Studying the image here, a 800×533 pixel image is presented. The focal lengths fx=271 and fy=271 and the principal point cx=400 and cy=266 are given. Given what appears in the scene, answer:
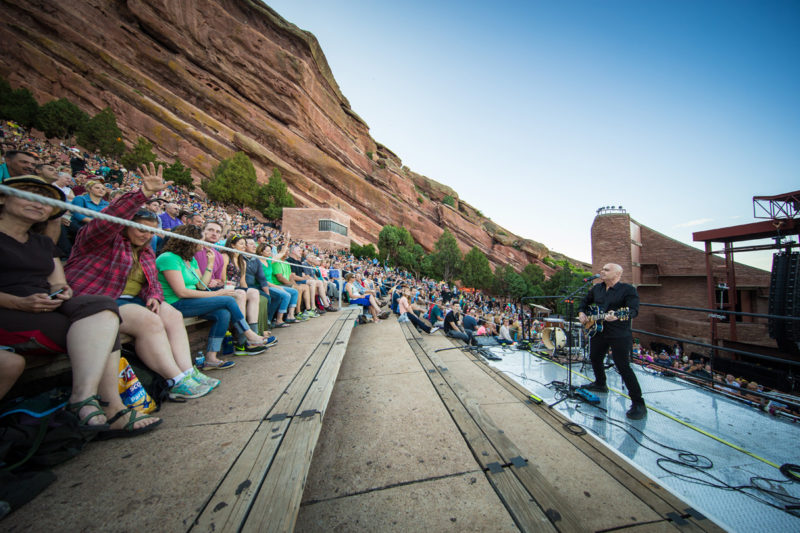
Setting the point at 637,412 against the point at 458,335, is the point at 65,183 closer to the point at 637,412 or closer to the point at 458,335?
the point at 458,335

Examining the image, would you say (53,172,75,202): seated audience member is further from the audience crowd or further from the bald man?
the bald man

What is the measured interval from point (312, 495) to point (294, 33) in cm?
5566

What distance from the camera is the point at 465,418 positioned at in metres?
2.12

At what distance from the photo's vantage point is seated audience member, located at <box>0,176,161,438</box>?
1412 millimetres

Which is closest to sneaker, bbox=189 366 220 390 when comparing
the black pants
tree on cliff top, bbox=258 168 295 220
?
the black pants

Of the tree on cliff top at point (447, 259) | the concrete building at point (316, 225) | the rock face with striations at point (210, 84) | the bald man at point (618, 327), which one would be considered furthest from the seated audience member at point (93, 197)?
the tree on cliff top at point (447, 259)

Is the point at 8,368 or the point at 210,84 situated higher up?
the point at 210,84

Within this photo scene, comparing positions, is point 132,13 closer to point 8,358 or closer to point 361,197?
point 361,197

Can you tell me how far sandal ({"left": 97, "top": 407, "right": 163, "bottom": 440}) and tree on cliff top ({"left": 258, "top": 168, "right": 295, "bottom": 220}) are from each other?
32640mm

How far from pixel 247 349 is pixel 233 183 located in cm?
3244

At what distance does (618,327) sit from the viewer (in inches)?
138

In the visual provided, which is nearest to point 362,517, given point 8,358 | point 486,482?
point 486,482

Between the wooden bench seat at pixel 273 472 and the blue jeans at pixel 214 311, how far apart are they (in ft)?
3.81

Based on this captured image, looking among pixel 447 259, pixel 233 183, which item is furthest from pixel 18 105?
pixel 447 259
